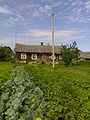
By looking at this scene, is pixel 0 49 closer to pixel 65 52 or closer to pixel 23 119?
pixel 65 52

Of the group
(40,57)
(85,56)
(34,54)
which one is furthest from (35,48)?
(85,56)

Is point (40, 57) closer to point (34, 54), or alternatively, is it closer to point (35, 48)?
point (34, 54)

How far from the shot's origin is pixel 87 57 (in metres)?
61.8

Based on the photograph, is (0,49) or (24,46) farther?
(24,46)

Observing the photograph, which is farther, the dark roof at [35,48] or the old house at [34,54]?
the dark roof at [35,48]

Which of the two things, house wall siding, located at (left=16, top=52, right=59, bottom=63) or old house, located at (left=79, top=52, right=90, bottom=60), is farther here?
old house, located at (left=79, top=52, right=90, bottom=60)

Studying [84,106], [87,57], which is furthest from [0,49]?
[84,106]

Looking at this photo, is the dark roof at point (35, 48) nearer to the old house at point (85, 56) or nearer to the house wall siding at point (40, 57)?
the house wall siding at point (40, 57)

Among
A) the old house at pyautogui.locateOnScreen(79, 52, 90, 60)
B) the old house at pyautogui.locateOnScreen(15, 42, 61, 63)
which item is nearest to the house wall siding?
the old house at pyautogui.locateOnScreen(15, 42, 61, 63)

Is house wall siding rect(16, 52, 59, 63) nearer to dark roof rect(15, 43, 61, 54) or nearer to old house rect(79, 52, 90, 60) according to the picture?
dark roof rect(15, 43, 61, 54)

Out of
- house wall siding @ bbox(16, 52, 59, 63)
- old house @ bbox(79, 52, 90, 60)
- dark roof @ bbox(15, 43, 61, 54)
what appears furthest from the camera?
old house @ bbox(79, 52, 90, 60)

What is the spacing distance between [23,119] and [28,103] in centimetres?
106

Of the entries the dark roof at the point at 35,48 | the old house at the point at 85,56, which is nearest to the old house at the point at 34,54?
the dark roof at the point at 35,48

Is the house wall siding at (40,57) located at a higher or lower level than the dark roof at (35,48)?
lower
